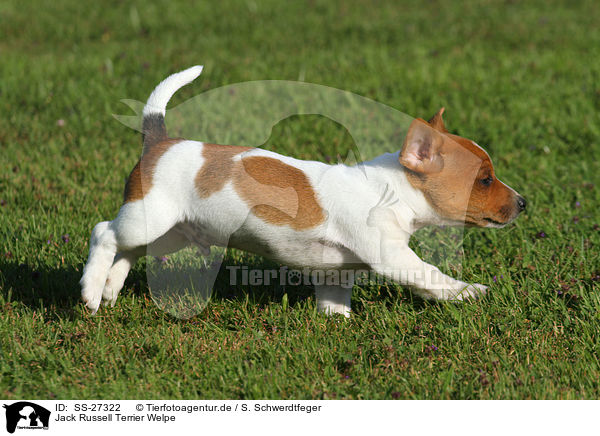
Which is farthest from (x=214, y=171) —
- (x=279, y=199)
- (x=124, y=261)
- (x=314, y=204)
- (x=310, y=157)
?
(x=310, y=157)

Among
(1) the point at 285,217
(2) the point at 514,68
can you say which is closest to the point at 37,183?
(1) the point at 285,217

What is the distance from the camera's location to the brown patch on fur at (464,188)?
342 cm

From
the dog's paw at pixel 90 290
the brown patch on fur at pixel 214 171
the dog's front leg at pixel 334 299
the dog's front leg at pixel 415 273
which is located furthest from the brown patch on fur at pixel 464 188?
the dog's paw at pixel 90 290

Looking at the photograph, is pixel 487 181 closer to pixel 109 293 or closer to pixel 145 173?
pixel 145 173

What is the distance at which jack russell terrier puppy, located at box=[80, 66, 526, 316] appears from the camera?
11.1 feet

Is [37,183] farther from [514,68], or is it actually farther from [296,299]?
[514,68]

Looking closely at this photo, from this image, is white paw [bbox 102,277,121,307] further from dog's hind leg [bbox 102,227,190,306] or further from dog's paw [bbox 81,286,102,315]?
dog's paw [bbox 81,286,102,315]

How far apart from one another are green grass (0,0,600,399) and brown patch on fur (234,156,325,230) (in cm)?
63

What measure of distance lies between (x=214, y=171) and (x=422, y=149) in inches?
40.0

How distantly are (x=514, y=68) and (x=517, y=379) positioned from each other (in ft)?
17.9

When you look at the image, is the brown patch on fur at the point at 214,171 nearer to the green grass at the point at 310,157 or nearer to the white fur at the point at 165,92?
the white fur at the point at 165,92

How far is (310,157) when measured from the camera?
5969 millimetres

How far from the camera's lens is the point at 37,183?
5.50m
